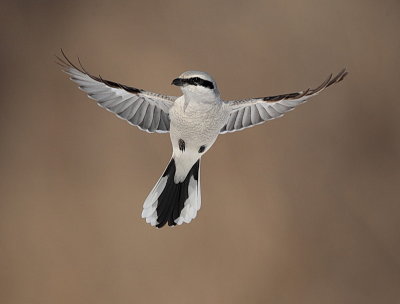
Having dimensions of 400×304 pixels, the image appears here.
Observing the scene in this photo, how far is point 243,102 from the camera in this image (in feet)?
1.96

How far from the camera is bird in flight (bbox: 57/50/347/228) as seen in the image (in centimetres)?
53

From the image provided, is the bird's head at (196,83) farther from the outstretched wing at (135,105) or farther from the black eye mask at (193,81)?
the outstretched wing at (135,105)

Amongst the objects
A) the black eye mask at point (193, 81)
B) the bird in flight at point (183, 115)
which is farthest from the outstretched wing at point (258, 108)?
the black eye mask at point (193, 81)

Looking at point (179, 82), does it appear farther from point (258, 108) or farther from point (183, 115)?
point (258, 108)

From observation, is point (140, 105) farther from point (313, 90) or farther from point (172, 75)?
point (172, 75)

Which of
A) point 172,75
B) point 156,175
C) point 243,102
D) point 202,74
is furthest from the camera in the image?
point 156,175

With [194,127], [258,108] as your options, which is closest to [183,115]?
[194,127]

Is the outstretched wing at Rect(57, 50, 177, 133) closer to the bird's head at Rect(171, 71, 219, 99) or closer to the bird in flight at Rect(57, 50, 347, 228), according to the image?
the bird in flight at Rect(57, 50, 347, 228)

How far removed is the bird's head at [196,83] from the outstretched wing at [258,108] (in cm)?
9

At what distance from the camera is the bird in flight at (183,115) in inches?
21.0

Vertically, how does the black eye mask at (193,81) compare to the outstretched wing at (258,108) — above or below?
below

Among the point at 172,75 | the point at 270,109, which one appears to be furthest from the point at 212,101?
the point at 172,75

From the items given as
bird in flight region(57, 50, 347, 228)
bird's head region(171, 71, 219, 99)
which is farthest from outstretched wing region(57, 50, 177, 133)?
bird's head region(171, 71, 219, 99)

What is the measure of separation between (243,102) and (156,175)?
60 centimetres
